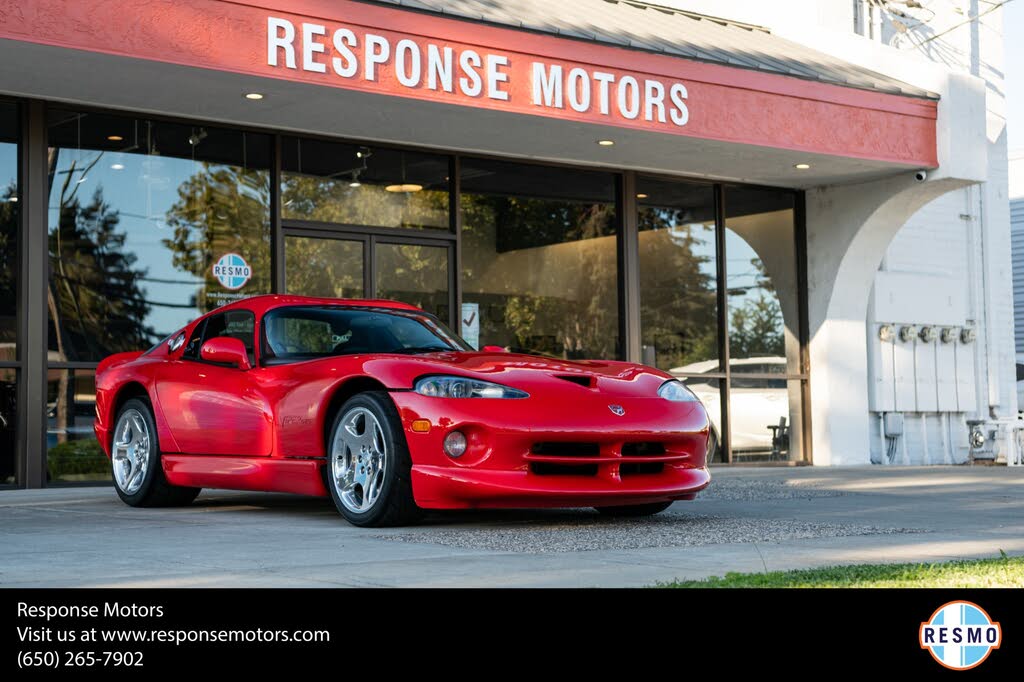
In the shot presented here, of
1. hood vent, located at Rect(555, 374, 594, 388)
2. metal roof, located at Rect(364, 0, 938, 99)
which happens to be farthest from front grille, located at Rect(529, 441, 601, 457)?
metal roof, located at Rect(364, 0, 938, 99)

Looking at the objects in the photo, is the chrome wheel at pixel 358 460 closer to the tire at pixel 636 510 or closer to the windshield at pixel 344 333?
the windshield at pixel 344 333

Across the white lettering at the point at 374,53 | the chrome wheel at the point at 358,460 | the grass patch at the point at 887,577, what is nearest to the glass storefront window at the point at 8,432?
the white lettering at the point at 374,53

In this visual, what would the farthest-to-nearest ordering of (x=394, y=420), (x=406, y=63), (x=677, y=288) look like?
(x=677, y=288), (x=406, y=63), (x=394, y=420)

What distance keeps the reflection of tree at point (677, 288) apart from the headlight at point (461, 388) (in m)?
8.53

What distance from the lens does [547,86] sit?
11.3 m

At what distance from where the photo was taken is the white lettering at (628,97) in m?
11.7

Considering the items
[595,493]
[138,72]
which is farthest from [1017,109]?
[595,493]

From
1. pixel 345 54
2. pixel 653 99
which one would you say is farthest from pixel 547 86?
pixel 345 54

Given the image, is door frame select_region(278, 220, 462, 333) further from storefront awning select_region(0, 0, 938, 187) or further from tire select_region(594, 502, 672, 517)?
tire select_region(594, 502, 672, 517)

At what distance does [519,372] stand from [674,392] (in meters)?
0.96

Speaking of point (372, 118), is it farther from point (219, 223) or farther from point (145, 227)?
point (145, 227)

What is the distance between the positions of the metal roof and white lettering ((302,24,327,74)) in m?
0.63

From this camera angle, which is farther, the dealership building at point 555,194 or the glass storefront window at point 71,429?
the glass storefront window at point 71,429

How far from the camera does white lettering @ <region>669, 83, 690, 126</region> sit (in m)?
12.1
